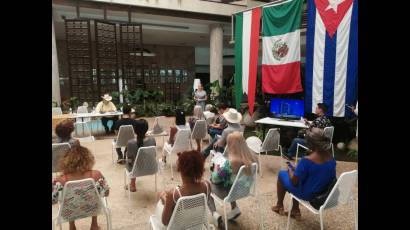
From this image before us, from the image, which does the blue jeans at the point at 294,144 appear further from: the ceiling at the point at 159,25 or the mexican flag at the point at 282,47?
the ceiling at the point at 159,25

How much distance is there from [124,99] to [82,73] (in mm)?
1754

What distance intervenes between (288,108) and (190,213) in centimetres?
471

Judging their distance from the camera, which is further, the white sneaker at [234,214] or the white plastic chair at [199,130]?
the white plastic chair at [199,130]

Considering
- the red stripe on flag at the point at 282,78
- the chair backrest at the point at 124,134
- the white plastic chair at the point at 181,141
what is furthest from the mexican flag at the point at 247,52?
the chair backrest at the point at 124,134

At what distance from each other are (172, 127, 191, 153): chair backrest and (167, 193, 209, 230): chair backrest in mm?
2273

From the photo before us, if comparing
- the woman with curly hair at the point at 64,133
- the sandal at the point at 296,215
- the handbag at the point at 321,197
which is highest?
the woman with curly hair at the point at 64,133

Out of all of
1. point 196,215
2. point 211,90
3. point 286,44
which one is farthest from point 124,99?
point 196,215

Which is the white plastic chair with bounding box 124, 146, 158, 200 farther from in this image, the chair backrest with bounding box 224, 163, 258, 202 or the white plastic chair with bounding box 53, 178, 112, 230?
the chair backrest with bounding box 224, 163, 258, 202

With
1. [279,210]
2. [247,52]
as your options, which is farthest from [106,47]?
[279,210]

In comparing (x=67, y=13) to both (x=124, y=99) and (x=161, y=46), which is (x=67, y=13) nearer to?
(x=124, y=99)

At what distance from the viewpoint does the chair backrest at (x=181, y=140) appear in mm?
4258

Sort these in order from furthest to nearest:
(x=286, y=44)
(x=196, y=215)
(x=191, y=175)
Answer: (x=286, y=44)
(x=191, y=175)
(x=196, y=215)

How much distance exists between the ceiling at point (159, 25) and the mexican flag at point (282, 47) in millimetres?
4783
